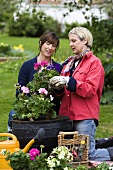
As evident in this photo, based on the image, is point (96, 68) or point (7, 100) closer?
point (96, 68)

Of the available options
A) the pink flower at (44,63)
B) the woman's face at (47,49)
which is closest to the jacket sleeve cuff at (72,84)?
the pink flower at (44,63)

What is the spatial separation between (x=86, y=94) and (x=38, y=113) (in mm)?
531

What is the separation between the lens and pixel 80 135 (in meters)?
6.49

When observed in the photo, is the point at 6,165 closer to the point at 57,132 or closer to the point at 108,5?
the point at 57,132

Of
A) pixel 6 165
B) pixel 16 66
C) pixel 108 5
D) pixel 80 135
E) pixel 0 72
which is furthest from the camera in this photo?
pixel 16 66

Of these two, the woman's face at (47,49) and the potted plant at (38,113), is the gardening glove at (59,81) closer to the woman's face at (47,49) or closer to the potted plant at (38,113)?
the potted plant at (38,113)

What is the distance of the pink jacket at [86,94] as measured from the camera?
21.6ft

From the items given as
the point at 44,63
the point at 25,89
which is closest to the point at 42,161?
the point at 25,89

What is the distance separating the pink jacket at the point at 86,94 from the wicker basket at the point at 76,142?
294 mm

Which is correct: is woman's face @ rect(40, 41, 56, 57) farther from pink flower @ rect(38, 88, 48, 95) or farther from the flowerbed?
the flowerbed

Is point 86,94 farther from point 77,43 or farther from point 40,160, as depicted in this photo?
point 40,160

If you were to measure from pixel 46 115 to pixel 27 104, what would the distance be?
23cm

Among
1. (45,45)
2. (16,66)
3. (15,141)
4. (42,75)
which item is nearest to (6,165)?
(15,141)

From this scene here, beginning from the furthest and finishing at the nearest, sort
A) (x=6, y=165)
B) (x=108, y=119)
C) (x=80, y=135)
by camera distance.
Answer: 1. (x=108, y=119)
2. (x=80, y=135)
3. (x=6, y=165)
